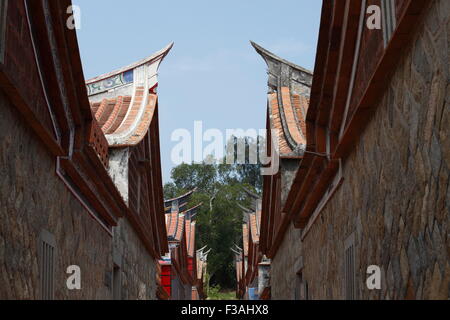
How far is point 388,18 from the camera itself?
14.9 feet

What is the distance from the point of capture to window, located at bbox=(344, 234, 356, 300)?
6238 mm

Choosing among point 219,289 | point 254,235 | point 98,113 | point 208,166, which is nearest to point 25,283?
point 98,113

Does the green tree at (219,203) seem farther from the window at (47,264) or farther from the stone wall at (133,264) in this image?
the window at (47,264)

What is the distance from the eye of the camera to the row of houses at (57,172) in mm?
4852

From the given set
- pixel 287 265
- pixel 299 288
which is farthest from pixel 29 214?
pixel 287 265

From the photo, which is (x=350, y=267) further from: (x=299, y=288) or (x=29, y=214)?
(x=299, y=288)

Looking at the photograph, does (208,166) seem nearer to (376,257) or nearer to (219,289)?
(219,289)

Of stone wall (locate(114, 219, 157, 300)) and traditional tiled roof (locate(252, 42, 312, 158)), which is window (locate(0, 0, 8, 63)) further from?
traditional tiled roof (locate(252, 42, 312, 158))

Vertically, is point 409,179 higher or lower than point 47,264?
higher

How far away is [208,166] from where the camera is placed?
215 feet

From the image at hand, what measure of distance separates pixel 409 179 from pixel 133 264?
29.5 feet

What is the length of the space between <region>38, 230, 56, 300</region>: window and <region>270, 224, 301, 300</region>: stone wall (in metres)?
5.30

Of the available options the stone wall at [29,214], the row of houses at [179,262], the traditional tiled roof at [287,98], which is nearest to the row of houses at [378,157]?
the traditional tiled roof at [287,98]

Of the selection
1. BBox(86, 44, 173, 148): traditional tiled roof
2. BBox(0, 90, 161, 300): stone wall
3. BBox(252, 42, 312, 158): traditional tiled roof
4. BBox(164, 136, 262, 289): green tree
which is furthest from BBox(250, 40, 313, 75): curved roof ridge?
BBox(164, 136, 262, 289): green tree
